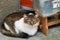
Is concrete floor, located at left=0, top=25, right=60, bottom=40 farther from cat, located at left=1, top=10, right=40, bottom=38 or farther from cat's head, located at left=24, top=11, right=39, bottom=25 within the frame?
cat's head, located at left=24, top=11, right=39, bottom=25

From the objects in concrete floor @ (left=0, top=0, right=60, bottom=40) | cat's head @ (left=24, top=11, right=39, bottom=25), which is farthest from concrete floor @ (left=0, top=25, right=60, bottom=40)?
cat's head @ (left=24, top=11, right=39, bottom=25)

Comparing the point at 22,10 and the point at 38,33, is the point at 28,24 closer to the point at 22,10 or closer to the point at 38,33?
the point at 38,33

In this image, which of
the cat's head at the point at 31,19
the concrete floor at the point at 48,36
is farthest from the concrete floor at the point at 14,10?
the cat's head at the point at 31,19

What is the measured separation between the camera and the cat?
1.97 meters

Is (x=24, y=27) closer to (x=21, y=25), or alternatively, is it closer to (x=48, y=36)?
(x=21, y=25)

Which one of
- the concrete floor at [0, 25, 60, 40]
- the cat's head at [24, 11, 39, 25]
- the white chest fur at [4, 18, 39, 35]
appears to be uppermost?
the cat's head at [24, 11, 39, 25]

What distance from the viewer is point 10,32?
2.08 meters

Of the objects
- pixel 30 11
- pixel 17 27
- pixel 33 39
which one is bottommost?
pixel 33 39

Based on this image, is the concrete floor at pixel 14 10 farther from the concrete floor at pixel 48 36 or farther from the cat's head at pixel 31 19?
the cat's head at pixel 31 19

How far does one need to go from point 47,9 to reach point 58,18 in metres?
0.41

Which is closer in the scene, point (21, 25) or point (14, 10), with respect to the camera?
point (21, 25)

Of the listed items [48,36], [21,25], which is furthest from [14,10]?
[48,36]

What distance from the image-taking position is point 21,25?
2.02 meters

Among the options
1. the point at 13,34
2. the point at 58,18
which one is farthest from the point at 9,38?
the point at 58,18
